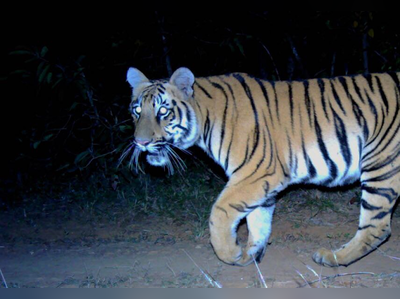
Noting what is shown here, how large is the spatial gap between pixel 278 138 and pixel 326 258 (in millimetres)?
882

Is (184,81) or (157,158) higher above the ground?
(184,81)

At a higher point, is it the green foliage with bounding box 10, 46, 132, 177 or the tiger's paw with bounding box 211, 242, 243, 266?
the green foliage with bounding box 10, 46, 132, 177

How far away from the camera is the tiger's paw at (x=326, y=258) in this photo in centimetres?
342

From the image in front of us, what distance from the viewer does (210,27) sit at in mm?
5957

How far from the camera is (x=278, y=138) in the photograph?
11.5 ft

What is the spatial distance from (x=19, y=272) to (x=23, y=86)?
3.24 m

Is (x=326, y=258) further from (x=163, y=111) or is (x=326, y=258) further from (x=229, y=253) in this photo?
(x=163, y=111)

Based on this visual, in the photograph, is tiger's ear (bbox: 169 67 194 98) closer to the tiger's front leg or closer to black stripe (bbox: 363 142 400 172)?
the tiger's front leg

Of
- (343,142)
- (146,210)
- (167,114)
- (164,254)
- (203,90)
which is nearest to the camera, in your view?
(343,142)

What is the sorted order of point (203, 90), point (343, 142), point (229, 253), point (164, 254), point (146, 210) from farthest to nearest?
point (146, 210) < point (164, 254) < point (203, 90) < point (343, 142) < point (229, 253)

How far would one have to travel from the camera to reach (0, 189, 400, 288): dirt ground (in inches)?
128

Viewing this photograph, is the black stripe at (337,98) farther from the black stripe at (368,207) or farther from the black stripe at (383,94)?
the black stripe at (368,207)

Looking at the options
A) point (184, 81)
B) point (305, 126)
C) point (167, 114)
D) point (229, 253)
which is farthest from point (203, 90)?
point (229, 253)

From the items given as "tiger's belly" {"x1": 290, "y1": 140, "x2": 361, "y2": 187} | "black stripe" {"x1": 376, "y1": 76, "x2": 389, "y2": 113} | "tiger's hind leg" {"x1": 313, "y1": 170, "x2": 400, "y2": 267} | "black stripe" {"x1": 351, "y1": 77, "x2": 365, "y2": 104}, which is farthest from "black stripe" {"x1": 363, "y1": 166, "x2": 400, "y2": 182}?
"black stripe" {"x1": 351, "y1": 77, "x2": 365, "y2": 104}
